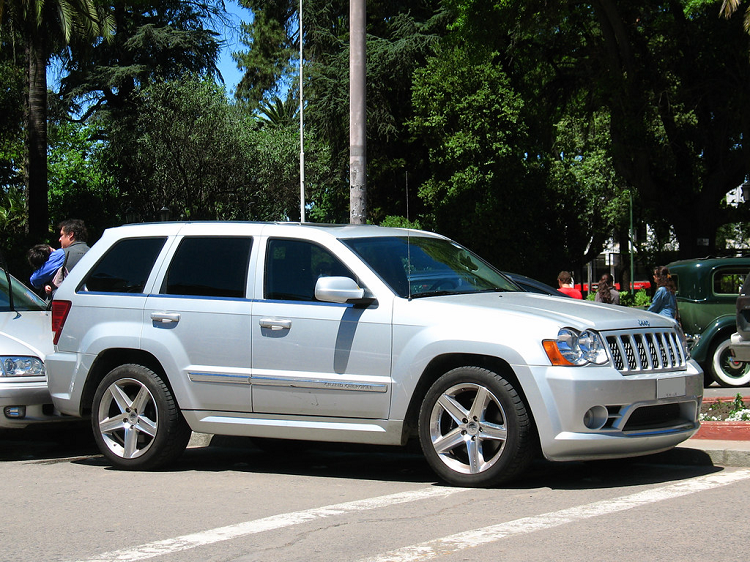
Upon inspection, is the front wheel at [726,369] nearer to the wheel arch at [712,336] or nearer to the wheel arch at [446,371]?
the wheel arch at [712,336]

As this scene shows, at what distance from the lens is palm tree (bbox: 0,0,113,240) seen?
85.3 ft

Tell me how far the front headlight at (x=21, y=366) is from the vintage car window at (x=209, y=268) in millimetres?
1539

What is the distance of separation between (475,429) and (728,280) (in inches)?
363

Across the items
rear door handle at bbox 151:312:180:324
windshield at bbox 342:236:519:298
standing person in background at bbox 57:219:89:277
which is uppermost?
standing person in background at bbox 57:219:89:277

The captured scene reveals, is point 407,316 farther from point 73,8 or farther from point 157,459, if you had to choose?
point 73,8

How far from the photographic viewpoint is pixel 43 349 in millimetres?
8805

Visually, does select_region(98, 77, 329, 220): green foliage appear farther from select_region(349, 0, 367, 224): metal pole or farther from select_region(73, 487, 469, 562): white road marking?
select_region(73, 487, 469, 562): white road marking

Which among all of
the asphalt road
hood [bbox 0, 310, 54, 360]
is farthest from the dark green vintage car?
hood [bbox 0, 310, 54, 360]

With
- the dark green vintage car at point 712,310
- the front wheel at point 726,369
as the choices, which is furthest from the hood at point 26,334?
the front wheel at point 726,369

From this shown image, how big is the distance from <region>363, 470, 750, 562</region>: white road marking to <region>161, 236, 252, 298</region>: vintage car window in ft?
9.55

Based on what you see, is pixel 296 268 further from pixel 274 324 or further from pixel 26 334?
pixel 26 334

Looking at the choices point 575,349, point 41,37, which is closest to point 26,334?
point 575,349

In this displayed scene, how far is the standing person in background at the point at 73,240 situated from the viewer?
35.3 ft

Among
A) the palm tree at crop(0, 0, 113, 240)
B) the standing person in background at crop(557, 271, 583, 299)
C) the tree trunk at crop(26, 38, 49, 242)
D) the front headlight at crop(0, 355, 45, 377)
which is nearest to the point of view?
the front headlight at crop(0, 355, 45, 377)
